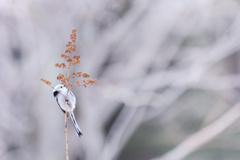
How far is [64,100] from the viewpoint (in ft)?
2.89

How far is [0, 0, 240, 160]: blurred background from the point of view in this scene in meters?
0.93

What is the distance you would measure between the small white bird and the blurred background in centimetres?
2

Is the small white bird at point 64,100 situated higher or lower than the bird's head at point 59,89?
lower

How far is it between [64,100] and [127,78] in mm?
308

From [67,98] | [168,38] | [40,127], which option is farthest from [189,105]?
[40,127]

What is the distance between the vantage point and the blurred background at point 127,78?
3.04 feet

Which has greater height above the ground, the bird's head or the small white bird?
the bird's head

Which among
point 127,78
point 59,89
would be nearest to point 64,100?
point 59,89

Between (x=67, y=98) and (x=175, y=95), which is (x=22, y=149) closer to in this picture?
(x=67, y=98)

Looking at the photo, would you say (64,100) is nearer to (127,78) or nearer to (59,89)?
(59,89)

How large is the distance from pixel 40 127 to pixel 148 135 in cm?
50

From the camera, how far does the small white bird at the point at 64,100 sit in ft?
2.90

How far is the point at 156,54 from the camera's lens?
0.99m

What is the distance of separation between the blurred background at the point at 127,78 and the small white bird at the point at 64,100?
2 centimetres
